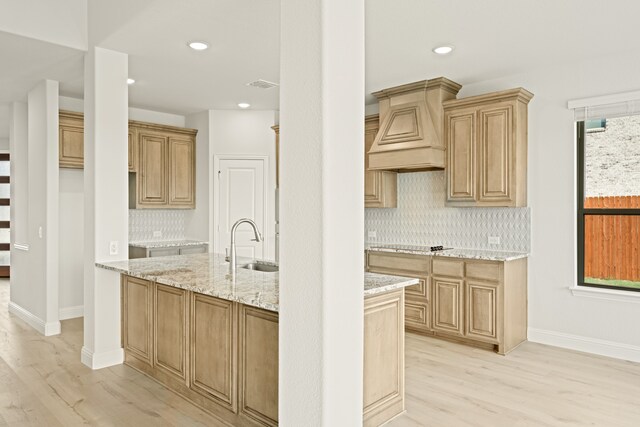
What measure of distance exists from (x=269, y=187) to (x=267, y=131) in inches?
32.5

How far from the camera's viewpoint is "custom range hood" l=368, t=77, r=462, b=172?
15.3 feet

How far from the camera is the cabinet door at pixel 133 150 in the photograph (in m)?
5.77

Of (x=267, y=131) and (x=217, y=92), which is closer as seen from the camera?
(x=217, y=92)

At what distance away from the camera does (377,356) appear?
260 centimetres

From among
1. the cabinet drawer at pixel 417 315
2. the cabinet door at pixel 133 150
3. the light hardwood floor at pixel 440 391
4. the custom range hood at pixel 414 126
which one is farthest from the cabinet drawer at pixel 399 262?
the cabinet door at pixel 133 150

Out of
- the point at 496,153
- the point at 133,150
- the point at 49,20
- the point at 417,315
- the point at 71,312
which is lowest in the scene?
the point at 71,312

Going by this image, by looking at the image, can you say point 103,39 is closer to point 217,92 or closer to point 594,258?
point 217,92

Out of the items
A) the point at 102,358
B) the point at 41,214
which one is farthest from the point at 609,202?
the point at 41,214

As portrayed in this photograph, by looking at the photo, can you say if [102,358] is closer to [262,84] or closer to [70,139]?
[70,139]

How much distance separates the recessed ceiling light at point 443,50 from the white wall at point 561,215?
1.16m

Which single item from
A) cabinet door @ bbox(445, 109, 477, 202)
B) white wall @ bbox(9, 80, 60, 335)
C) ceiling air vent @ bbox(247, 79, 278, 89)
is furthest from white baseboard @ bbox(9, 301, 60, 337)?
cabinet door @ bbox(445, 109, 477, 202)

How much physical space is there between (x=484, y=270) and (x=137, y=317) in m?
3.13

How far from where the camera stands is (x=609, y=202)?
13.8ft

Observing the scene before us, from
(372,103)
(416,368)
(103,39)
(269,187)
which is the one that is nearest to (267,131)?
(269,187)
